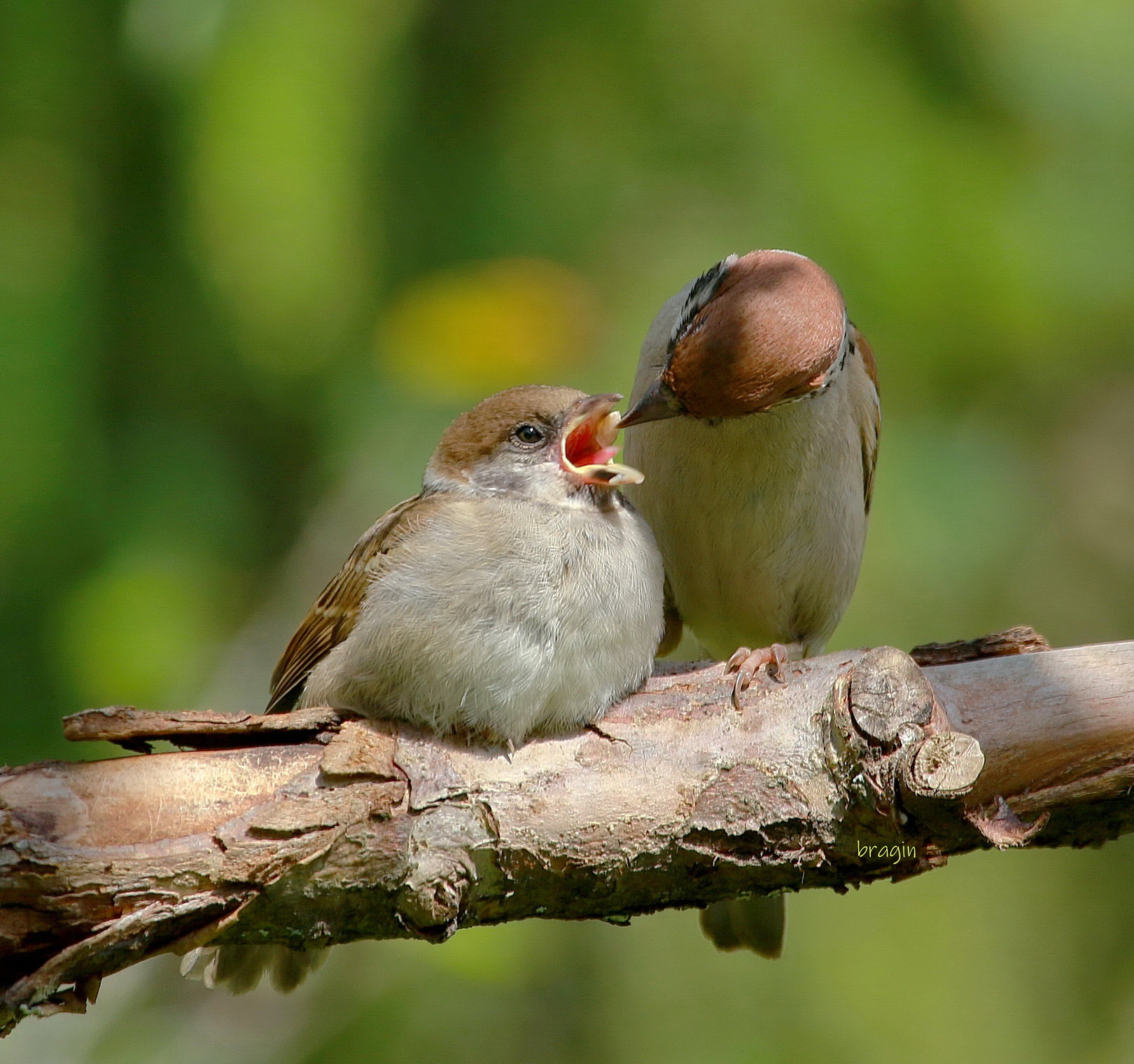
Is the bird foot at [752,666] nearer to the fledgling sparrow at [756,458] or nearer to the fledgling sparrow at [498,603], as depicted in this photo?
the fledgling sparrow at [756,458]

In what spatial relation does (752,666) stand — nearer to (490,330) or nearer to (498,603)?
(498,603)

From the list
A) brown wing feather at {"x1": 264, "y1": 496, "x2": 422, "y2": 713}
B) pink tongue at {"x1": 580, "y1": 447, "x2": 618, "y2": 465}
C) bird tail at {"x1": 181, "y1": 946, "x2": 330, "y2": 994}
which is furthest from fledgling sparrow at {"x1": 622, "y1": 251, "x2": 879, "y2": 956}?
bird tail at {"x1": 181, "y1": 946, "x2": 330, "y2": 994}

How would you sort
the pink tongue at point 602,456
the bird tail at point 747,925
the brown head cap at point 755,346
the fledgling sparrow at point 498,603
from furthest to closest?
1. the bird tail at point 747,925
2. the pink tongue at point 602,456
3. the brown head cap at point 755,346
4. the fledgling sparrow at point 498,603

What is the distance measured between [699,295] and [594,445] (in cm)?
50

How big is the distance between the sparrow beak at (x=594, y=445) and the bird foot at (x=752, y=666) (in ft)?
1.73

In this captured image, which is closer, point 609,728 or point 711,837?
point 711,837

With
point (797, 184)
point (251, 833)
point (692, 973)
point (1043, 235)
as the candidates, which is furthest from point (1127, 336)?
point (251, 833)

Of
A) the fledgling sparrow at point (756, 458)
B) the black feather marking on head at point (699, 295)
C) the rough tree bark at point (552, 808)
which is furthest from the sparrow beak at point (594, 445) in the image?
the rough tree bark at point (552, 808)

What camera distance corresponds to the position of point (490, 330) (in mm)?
4035

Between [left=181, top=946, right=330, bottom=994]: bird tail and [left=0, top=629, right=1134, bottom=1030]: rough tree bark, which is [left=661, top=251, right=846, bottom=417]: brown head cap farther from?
[left=181, top=946, right=330, bottom=994]: bird tail

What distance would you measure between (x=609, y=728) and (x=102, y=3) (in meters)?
2.67

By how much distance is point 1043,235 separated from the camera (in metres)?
3.65

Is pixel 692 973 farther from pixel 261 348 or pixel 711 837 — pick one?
pixel 261 348

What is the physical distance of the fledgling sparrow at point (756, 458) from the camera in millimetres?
3029
